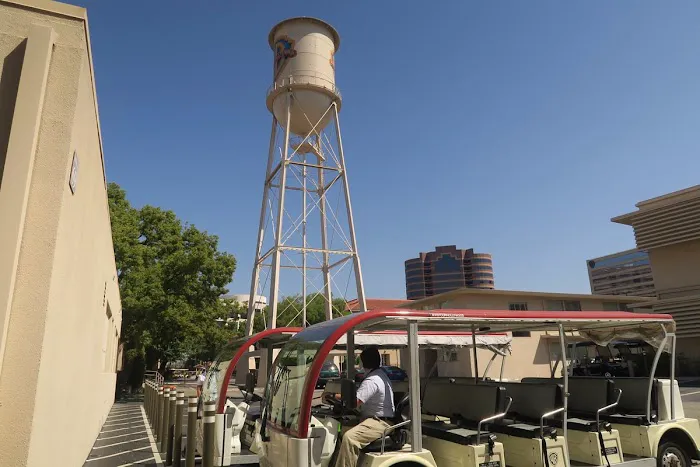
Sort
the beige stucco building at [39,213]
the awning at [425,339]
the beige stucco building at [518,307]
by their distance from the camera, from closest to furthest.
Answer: the beige stucco building at [39,213] → the awning at [425,339] → the beige stucco building at [518,307]

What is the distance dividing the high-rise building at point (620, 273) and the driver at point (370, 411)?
392ft

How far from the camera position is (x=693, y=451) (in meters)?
6.32

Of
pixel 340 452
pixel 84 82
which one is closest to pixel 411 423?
pixel 340 452

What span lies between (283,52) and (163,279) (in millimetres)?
11930

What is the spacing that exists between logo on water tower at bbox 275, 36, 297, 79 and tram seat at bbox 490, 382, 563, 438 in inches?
775

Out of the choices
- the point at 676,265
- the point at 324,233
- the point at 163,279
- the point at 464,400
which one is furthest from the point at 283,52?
the point at 676,265

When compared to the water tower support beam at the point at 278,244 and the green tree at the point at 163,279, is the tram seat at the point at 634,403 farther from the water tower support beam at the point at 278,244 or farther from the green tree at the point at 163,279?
the green tree at the point at 163,279

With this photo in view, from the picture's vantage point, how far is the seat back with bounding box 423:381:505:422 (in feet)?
18.2

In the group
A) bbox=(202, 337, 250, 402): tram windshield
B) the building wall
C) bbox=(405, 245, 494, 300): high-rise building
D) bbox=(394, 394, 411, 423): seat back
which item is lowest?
bbox=(394, 394, 411, 423): seat back

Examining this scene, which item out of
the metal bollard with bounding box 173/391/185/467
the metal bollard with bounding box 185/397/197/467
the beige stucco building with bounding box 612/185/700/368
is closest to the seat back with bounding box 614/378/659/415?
the metal bollard with bounding box 185/397/197/467

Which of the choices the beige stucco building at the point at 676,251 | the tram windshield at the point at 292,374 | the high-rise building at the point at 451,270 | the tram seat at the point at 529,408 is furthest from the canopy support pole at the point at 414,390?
the high-rise building at the point at 451,270

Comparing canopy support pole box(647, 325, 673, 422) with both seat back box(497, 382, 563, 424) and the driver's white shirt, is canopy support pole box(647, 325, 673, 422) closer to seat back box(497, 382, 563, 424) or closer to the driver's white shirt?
seat back box(497, 382, 563, 424)

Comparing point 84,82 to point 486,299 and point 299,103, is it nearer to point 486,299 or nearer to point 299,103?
point 299,103

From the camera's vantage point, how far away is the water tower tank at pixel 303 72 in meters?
22.2
